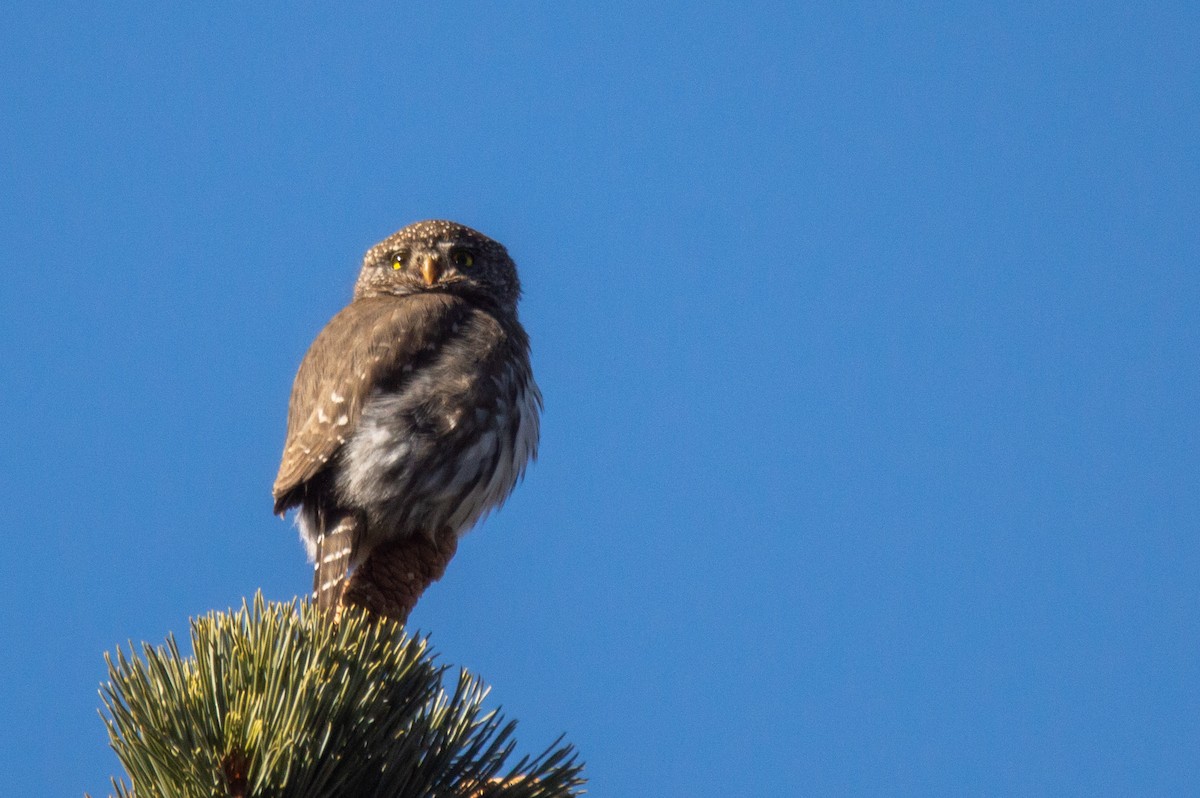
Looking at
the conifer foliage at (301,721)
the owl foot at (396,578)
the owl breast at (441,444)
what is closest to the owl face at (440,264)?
the owl breast at (441,444)

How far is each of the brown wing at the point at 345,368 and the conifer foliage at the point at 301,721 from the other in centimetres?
187

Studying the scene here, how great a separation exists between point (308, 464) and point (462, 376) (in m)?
0.72

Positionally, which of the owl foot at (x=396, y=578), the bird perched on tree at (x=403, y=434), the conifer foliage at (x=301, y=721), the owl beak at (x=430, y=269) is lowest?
the conifer foliage at (x=301, y=721)


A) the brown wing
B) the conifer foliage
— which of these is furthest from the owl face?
the conifer foliage

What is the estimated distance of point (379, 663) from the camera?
95.5 inches

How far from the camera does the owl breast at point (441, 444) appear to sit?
14.1 ft

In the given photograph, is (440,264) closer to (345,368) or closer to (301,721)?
(345,368)

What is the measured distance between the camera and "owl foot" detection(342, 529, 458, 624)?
11.0ft

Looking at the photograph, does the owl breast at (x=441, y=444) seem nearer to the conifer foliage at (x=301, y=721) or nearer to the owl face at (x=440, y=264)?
the owl face at (x=440, y=264)

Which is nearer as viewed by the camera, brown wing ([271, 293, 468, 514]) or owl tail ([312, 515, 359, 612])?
owl tail ([312, 515, 359, 612])

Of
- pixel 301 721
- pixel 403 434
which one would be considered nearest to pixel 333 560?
pixel 403 434

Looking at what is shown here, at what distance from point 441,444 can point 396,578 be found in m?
1.12

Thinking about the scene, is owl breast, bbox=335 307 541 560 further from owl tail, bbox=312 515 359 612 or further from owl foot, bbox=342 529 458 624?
owl foot, bbox=342 529 458 624

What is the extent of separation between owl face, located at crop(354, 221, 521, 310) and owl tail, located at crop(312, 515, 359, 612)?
6.78 feet
